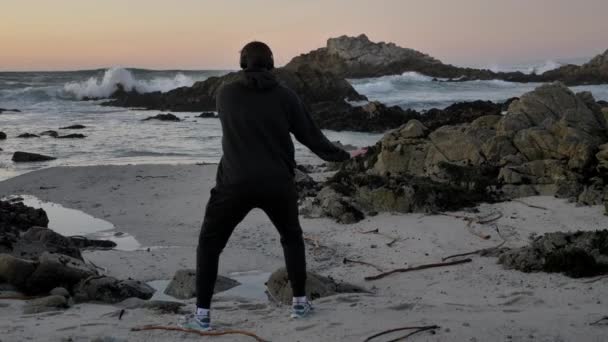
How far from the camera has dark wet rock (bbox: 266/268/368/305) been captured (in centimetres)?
557

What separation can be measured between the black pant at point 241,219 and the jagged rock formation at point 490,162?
15.6ft

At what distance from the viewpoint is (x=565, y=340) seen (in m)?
3.87

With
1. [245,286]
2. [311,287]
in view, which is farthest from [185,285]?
[311,287]

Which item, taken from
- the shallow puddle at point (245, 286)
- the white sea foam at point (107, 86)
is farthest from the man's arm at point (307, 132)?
the white sea foam at point (107, 86)

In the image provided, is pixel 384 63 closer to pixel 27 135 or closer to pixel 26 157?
pixel 27 135

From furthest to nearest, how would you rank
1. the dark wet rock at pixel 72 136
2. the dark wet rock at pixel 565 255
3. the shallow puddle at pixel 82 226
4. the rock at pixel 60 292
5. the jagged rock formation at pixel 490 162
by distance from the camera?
the dark wet rock at pixel 72 136
the jagged rock formation at pixel 490 162
the shallow puddle at pixel 82 226
the dark wet rock at pixel 565 255
the rock at pixel 60 292

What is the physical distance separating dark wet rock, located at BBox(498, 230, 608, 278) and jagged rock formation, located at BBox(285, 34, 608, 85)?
50735mm

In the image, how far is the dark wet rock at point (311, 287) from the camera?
18.3 feet

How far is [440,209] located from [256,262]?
9.86 feet

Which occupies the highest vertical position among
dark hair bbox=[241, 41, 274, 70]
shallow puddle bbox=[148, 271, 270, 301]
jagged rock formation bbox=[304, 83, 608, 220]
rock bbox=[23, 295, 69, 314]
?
dark hair bbox=[241, 41, 274, 70]

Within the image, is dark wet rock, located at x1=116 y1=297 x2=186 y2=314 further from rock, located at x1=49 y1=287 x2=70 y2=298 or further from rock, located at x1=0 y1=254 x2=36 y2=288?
rock, located at x1=0 y1=254 x2=36 y2=288

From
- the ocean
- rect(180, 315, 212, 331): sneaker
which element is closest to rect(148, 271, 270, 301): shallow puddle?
rect(180, 315, 212, 331): sneaker

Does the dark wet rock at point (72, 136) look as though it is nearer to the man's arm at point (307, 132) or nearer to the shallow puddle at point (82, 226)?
the shallow puddle at point (82, 226)

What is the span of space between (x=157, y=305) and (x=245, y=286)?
1451mm
